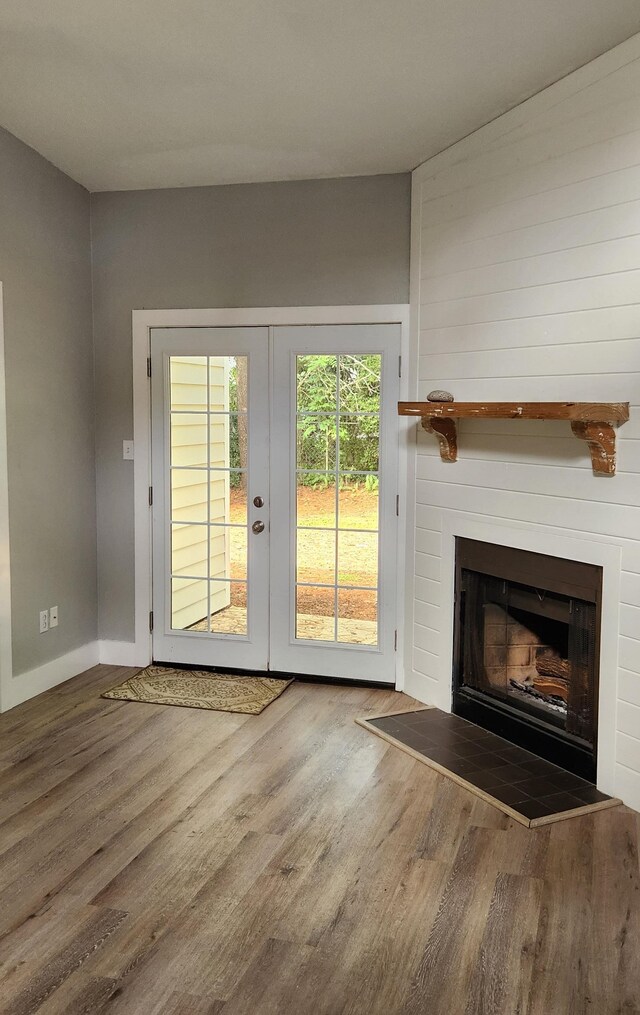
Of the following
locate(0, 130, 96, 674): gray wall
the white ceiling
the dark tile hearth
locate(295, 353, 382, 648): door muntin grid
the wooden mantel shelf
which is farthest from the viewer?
locate(295, 353, 382, 648): door muntin grid

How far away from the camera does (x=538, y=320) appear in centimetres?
344

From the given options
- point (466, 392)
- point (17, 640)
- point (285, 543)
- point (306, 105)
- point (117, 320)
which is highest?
point (306, 105)

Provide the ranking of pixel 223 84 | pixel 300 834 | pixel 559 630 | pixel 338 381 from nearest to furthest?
pixel 300 834 → pixel 223 84 → pixel 559 630 → pixel 338 381

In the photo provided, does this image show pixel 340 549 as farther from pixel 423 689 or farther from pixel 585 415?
pixel 585 415

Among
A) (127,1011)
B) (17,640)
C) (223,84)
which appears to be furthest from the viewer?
(17,640)

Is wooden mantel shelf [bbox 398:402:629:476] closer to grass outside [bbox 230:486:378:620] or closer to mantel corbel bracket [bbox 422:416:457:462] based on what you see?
mantel corbel bracket [bbox 422:416:457:462]

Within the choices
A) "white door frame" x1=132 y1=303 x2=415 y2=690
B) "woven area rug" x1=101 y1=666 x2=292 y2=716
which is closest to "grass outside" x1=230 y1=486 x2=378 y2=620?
"white door frame" x1=132 y1=303 x2=415 y2=690

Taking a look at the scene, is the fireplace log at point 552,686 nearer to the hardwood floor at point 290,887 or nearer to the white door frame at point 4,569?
the hardwood floor at point 290,887

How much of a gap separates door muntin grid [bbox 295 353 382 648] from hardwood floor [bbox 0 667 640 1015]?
96cm

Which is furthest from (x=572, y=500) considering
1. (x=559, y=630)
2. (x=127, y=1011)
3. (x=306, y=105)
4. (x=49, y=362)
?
(x=49, y=362)

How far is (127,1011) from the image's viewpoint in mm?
1982

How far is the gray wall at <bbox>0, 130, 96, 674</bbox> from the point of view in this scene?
403cm

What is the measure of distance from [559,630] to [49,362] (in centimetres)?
286

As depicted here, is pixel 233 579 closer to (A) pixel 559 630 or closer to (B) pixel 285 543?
(B) pixel 285 543
